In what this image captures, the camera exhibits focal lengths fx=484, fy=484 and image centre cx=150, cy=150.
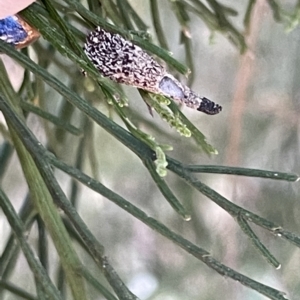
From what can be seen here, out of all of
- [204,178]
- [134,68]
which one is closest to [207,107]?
[134,68]

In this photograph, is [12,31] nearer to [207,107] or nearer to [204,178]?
[207,107]

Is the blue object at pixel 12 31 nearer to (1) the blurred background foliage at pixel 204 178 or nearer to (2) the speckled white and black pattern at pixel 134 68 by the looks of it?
(2) the speckled white and black pattern at pixel 134 68

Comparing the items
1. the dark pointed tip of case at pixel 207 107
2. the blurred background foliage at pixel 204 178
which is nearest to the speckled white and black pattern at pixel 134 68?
the dark pointed tip of case at pixel 207 107

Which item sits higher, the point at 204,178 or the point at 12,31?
the point at 204,178

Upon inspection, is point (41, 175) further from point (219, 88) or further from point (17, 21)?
point (219, 88)

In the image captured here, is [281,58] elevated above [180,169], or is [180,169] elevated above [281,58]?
[281,58]

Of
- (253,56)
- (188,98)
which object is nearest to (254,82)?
(253,56)

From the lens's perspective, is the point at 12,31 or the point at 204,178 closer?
the point at 12,31
